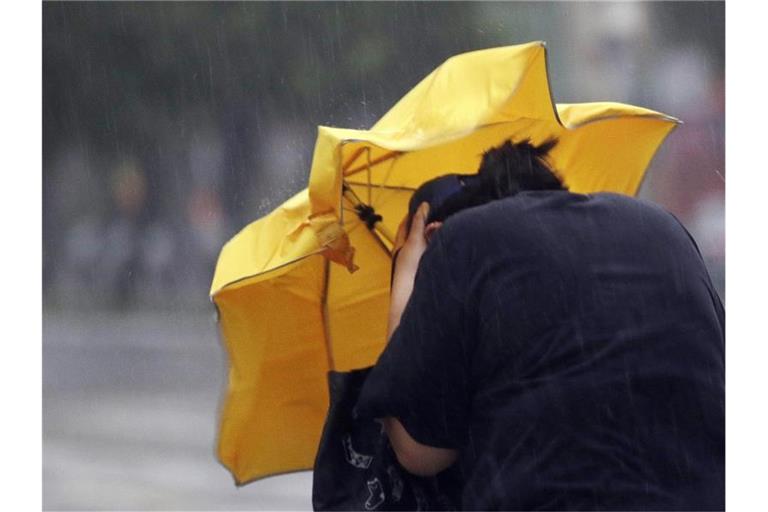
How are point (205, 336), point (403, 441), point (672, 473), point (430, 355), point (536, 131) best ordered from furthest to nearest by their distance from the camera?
point (205, 336)
point (536, 131)
point (403, 441)
point (430, 355)
point (672, 473)

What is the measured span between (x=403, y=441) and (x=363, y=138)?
0.76 metres

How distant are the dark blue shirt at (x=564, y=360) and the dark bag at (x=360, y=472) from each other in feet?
0.71

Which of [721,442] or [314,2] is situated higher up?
[314,2]

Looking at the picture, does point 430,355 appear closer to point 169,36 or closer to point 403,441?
point 403,441

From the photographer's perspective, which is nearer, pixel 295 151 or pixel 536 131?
pixel 536 131

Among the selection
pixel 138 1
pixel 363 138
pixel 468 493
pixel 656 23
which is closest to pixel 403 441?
pixel 468 493

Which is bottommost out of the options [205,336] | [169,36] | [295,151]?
[205,336]

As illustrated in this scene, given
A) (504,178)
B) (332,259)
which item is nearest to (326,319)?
(332,259)

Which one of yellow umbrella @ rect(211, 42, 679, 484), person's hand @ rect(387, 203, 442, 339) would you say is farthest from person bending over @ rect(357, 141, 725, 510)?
yellow umbrella @ rect(211, 42, 679, 484)

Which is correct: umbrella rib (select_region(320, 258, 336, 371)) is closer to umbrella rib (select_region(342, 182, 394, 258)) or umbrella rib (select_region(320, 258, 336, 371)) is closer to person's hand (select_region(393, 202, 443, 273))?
umbrella rib (select_region(342, 182, 394, 258))

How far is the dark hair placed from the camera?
8.37 ft

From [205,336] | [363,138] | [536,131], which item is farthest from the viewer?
[205,336]

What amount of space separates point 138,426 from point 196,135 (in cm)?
1158

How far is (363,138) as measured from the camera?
274 cm
